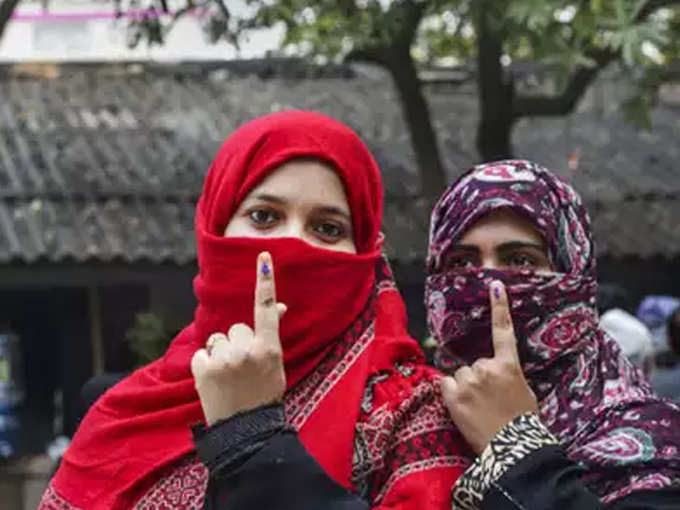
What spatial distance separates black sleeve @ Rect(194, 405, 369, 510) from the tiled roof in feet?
20.0

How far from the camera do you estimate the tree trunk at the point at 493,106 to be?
267 inches

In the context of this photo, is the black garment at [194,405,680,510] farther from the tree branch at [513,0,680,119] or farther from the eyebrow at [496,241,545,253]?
the tree branch at [513,0,680,119]

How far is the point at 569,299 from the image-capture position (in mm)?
2111

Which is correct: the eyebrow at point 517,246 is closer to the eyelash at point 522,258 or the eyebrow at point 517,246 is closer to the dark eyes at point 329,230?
the eyelash at point 522,258

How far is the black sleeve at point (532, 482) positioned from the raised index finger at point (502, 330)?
139mm

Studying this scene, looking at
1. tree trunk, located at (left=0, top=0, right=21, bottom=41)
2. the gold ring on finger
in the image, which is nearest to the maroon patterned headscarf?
the gold ring on finger

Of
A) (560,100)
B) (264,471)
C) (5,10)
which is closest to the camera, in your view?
(264,471)

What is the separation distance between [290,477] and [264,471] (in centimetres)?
4

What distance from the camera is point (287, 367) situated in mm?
1958

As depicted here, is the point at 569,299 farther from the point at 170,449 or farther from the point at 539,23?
Answer: the point at 539,23

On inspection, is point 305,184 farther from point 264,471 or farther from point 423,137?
point 423,137

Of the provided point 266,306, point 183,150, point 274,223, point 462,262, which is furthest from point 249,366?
point 183,150

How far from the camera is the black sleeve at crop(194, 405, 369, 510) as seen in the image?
1757mm

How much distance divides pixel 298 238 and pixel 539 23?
111 inches
